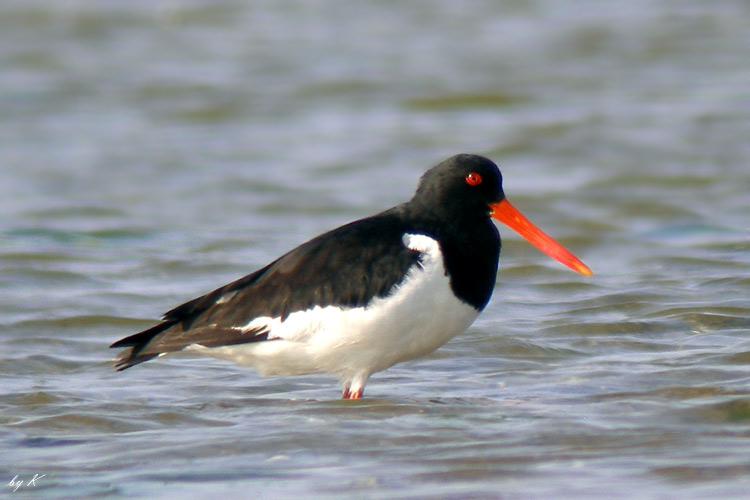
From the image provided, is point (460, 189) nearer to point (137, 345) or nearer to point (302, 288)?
point (302, 288)

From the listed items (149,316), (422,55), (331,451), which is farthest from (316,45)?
(331,451)

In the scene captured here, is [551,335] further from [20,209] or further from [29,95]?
[29,95]

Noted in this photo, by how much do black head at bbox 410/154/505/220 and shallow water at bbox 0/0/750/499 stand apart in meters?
0.86

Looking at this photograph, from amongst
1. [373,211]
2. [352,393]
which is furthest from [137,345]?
[373,211]

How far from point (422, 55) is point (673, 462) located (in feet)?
43.1

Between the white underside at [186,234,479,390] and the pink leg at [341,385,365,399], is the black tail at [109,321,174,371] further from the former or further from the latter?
the pink leg at [341,385,365,399]

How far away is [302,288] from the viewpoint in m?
5.81

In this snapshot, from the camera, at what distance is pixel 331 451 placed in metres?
5.02

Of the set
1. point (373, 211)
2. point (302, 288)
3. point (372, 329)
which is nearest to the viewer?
point (372, 329)

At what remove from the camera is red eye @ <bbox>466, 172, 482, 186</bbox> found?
19.8 ft

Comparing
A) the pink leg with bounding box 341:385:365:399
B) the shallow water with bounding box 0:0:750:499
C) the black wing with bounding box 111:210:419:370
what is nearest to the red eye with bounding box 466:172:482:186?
the black wing with bounding box 111:210:419:370

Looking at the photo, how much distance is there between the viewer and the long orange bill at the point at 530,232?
20.3 feet

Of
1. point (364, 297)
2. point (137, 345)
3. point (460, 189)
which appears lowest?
point (137, 345)

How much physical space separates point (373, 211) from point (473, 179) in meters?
4.50
